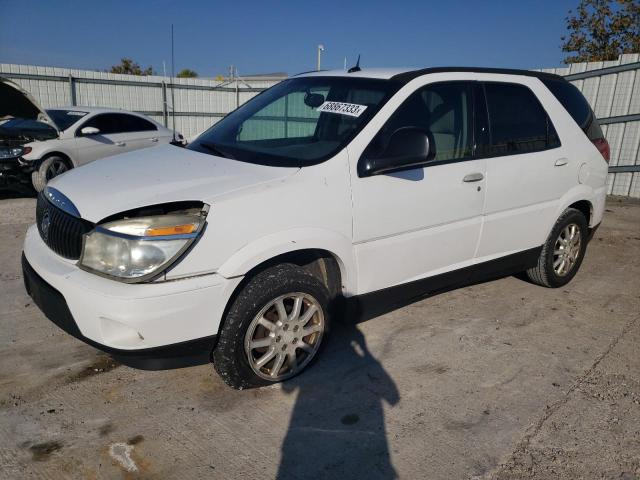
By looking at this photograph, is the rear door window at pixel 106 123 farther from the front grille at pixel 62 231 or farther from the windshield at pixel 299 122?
the front grille at pixel 62 231

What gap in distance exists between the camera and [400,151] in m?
3.21

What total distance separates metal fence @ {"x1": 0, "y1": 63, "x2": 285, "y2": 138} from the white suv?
1051 cm

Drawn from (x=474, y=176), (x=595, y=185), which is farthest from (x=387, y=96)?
(x=595, y=185)

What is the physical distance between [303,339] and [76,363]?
4.79 ft

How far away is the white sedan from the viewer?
8.16 meters

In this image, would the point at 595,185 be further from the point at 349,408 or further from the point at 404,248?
the point at 349,408

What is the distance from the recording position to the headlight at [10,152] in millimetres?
8062

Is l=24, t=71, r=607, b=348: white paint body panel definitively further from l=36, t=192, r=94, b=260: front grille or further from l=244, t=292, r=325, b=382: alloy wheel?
l=244, t=292, r=325, b=382: alloy wheel

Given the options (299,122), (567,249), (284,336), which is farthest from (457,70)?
(284,336)

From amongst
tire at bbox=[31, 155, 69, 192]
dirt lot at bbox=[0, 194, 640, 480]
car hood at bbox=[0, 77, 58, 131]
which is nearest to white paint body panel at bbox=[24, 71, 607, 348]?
dirt lot at bbox=[0, 194, 640, 480]

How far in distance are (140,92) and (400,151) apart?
1410cm

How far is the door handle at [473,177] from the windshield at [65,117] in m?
7.55

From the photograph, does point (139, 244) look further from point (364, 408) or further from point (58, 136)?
point (58, 136)

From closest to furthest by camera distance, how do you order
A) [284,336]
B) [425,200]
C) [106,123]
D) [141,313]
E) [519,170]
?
[141,313]
[284,336]
[425,200]
[519,170]
[106,123]
